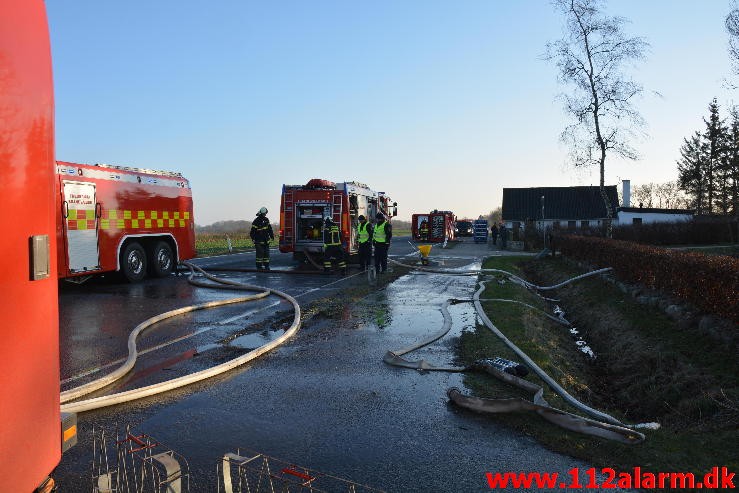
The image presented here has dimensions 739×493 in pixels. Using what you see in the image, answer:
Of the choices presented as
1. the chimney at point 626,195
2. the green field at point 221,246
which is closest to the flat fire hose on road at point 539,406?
the green field at point 221,246

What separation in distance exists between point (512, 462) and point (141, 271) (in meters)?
12.0

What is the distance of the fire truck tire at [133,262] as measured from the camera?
12.7 m

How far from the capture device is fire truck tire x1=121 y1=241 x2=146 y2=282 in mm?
12688

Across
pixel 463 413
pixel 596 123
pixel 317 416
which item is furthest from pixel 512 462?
pixel 596 123

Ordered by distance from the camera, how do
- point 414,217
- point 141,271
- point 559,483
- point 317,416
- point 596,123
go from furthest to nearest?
point 414,217, point 596,123, point 141,271, point 317,416, point 559,483

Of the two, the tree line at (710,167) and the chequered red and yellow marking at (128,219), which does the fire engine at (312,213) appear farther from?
the tree line at (710,167)

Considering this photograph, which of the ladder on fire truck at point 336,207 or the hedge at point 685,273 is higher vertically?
the ladder on fire truck at point 336,207

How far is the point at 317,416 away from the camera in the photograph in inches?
173

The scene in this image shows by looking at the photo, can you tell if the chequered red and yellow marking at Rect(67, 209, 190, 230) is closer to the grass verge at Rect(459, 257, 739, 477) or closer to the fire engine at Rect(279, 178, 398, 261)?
the fire engine at Rect(279, 178, 398, 261)

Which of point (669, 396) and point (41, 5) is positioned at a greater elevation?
point (41, 5)

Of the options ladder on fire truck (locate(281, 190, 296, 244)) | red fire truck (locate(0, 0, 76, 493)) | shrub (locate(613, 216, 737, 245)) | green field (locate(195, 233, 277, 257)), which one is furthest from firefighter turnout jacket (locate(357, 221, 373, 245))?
shrub (locate(613, 216, 737, 245))

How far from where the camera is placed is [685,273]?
27.3 ft

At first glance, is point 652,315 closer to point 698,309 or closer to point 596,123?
point 698,309

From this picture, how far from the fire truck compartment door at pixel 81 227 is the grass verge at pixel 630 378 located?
844cm
